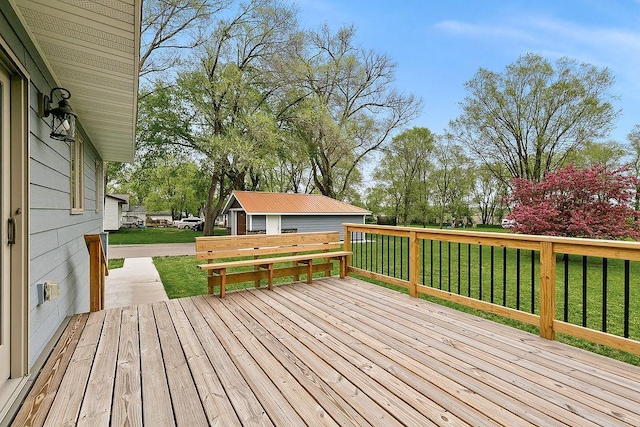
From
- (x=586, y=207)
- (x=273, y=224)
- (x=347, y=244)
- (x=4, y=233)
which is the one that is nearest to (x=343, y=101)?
(x=273, y=224)

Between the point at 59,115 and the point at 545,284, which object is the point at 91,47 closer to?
the point at 59,115

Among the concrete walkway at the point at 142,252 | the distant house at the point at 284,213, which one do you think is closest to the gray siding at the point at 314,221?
the distant house at the point at 284,213

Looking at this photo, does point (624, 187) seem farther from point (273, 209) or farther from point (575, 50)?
point (273, 209)

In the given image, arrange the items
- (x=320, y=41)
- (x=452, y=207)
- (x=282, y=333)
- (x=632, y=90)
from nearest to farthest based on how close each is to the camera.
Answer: (x=282, y=333)
(x=632, y=90)
(x=320, y=41)
(x=452, y=207)

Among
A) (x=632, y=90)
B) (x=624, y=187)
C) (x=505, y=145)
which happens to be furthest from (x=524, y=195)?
(x=632, y=90)

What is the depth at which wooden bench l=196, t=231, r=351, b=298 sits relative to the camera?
399cm

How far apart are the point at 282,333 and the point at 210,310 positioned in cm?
108

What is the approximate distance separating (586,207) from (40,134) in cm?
1156

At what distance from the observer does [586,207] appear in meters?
8.95

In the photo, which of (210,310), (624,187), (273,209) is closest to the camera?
(210,310)

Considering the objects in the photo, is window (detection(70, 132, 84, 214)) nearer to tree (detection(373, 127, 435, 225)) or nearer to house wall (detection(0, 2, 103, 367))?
house wall (detection(0, 2, 103, 367))

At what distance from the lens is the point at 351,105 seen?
66.7ft

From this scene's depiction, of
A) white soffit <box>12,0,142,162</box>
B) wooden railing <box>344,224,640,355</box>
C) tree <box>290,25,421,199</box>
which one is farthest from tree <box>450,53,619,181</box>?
white soffit <box>12,0,142,162</box>

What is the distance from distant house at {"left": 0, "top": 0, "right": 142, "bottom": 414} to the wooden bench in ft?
4.76
